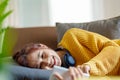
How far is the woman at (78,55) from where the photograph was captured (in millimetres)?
1065

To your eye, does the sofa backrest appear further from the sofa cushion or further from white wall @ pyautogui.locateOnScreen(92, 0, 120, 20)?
white wall @ pyautogui.locateOnScreen(92, 0, 120, 20)

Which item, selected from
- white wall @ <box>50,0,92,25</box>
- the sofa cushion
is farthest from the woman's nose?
white wall @ <box>50,0,92,25</box>

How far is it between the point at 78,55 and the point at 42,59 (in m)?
0.26

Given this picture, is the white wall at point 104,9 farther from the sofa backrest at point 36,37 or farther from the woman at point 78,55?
the woman at point 78,55

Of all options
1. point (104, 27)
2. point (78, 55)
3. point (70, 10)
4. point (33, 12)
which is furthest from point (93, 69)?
point (33, 12)

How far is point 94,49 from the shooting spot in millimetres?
1396

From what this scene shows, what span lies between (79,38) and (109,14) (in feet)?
4.01

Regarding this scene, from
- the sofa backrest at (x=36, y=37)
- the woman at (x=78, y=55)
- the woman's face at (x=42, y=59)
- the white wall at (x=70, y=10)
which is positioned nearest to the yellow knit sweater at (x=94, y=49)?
the woman at (x=78, y=55)

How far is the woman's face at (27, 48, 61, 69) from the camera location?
1.24m

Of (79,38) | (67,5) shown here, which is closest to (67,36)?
(79,38)

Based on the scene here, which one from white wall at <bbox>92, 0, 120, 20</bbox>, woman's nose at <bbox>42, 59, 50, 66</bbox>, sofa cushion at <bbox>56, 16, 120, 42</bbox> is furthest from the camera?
white wall at <bbox>92, 0, 120, 20</bbox>

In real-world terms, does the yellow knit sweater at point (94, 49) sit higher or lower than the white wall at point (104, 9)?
lower

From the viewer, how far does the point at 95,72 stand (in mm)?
1022

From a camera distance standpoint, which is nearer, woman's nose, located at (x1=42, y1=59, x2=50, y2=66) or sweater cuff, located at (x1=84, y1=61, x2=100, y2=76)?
sweater cuff, located at (x1=84, y1=61, x2=100, y2=76)
